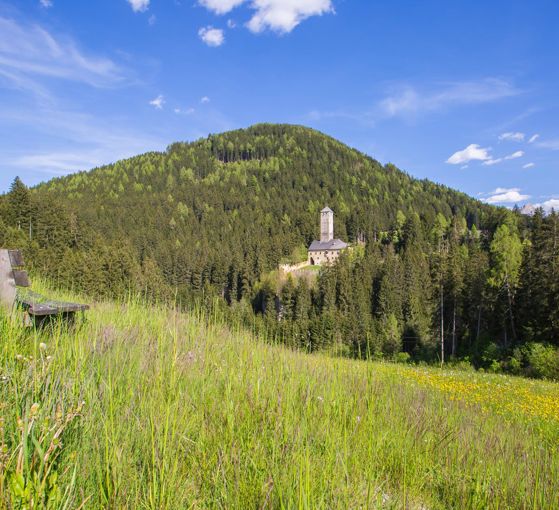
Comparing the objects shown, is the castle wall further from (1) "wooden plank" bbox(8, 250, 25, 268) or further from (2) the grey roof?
(1) "wooden plank" bbox(8, 250, 25, 268)

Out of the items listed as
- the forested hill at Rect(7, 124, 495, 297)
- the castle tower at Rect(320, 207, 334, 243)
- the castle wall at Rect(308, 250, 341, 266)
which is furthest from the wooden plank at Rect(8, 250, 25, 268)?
the castle tower at Rect(320, 207, 334, 243)

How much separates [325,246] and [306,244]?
59.3 feet

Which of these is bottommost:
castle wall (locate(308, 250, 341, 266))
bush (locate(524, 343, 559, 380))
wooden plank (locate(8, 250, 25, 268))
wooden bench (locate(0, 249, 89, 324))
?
bush (locate(524, 343, 559, 380))

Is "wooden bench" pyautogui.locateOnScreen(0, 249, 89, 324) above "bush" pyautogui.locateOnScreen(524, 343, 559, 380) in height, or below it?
above

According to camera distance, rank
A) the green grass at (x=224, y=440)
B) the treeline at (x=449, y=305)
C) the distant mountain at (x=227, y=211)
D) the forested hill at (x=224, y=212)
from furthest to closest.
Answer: the distant mountain at (x=227, y=211), the forested hill at (x=224, y=212), the treeline at (x=449, y=305), the green grass at (x=224, y=440)

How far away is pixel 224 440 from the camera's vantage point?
2.10 meters

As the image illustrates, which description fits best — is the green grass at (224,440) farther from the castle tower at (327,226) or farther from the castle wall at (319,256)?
the castle tower at (327,226)

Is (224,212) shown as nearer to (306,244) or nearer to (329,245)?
(306,244)

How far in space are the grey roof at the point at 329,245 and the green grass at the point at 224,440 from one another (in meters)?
101

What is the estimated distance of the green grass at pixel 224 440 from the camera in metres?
1.51

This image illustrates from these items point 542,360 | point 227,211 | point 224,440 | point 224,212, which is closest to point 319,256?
point 224,212

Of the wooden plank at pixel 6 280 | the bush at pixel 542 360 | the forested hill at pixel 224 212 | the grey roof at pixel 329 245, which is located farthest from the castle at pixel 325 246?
the wooden plank at pixel 6 280

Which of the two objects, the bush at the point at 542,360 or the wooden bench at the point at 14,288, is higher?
the wooden bench at the point at 14,288

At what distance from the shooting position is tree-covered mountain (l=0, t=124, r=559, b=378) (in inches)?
1244
